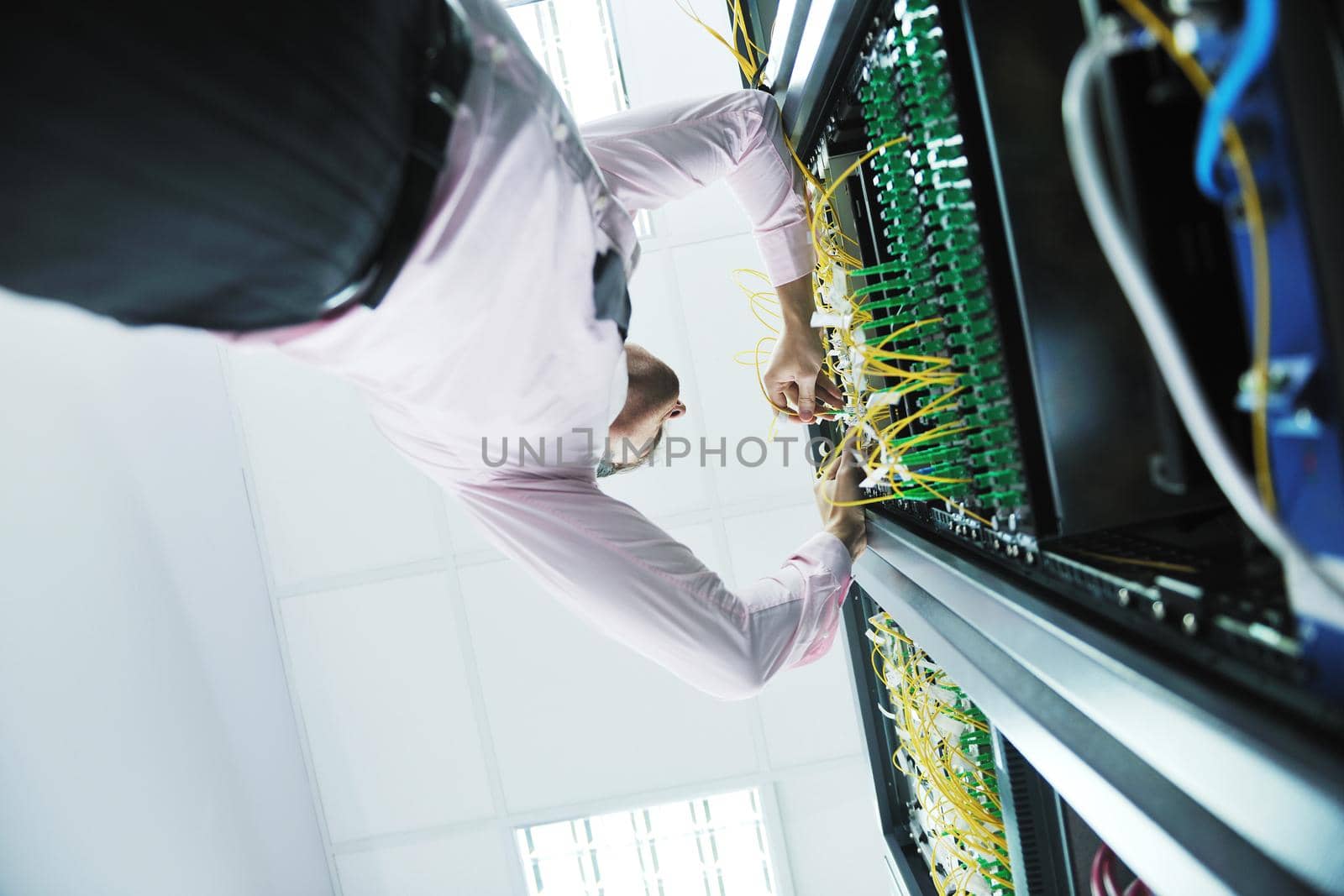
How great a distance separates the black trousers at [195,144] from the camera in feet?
1.37

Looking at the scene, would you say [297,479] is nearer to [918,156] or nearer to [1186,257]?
[918,156]

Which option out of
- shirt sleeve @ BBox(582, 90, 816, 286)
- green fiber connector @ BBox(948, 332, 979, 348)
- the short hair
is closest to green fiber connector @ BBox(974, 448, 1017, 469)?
green fiber connector @ BBox(948, 332, 979, 348)

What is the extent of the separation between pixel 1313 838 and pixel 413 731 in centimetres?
253

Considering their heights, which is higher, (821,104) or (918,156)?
(821,104)

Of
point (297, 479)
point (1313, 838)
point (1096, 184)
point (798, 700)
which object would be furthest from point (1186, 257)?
point (297, 479)

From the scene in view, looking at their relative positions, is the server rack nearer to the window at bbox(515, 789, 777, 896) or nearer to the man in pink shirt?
the man in pink shirt

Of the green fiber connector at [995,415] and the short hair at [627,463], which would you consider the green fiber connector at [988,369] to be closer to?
the green fiber connector at [995,415]

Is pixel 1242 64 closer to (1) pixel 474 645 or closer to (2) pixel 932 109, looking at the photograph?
(2) pixel 932 109

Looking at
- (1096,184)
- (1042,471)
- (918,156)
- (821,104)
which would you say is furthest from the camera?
(821,104)

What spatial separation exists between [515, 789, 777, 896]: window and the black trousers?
2391 millimetres

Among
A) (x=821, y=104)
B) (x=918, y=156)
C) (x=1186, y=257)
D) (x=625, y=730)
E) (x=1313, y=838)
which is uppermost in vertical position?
(x=821, y=104)

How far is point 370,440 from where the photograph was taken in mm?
2469

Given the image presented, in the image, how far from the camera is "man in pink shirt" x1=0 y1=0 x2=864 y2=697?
25.2 inches

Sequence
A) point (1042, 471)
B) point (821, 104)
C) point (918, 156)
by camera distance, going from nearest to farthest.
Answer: point (1042, 471) < point (918, 156) < point (821, 104)
